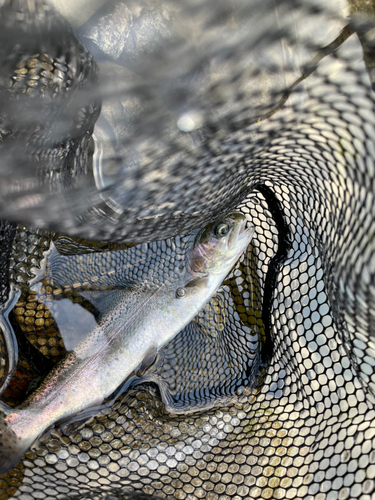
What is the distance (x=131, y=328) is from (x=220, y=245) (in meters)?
0.70

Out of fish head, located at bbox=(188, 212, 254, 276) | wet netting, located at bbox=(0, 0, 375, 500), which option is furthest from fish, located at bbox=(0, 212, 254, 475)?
wet netting, located at bbox=(0, 0, 375, 500)

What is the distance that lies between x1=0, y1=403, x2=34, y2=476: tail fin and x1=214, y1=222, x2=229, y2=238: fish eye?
4.73 ft

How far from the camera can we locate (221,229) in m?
2.10

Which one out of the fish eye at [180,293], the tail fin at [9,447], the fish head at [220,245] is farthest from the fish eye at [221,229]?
the tail fin at [9,447]

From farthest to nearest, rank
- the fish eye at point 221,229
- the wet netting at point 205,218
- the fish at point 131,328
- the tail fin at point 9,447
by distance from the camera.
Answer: the fish eye at point 221,229 < the fish at point 131,328 < the tail fin at point 9,447 < the wet netting at point 205,218

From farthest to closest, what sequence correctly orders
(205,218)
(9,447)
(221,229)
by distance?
(221,229)
(205,218)
(9,447)

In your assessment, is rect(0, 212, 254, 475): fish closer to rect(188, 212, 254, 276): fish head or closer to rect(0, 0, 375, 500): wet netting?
rect(188, 212, 254, 276): fish head

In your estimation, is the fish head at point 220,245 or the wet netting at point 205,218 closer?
the wet netting at point 205,218

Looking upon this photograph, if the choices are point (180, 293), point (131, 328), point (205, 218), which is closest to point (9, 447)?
point (131, 328)

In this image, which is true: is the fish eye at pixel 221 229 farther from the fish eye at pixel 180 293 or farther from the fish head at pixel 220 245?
the fish eye at pixel 180 293

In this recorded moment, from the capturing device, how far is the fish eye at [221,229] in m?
2.09

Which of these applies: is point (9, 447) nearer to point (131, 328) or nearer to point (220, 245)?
point (131, 328)

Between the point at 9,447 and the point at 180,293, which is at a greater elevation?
the point at 180,293

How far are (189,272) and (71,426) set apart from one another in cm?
105
